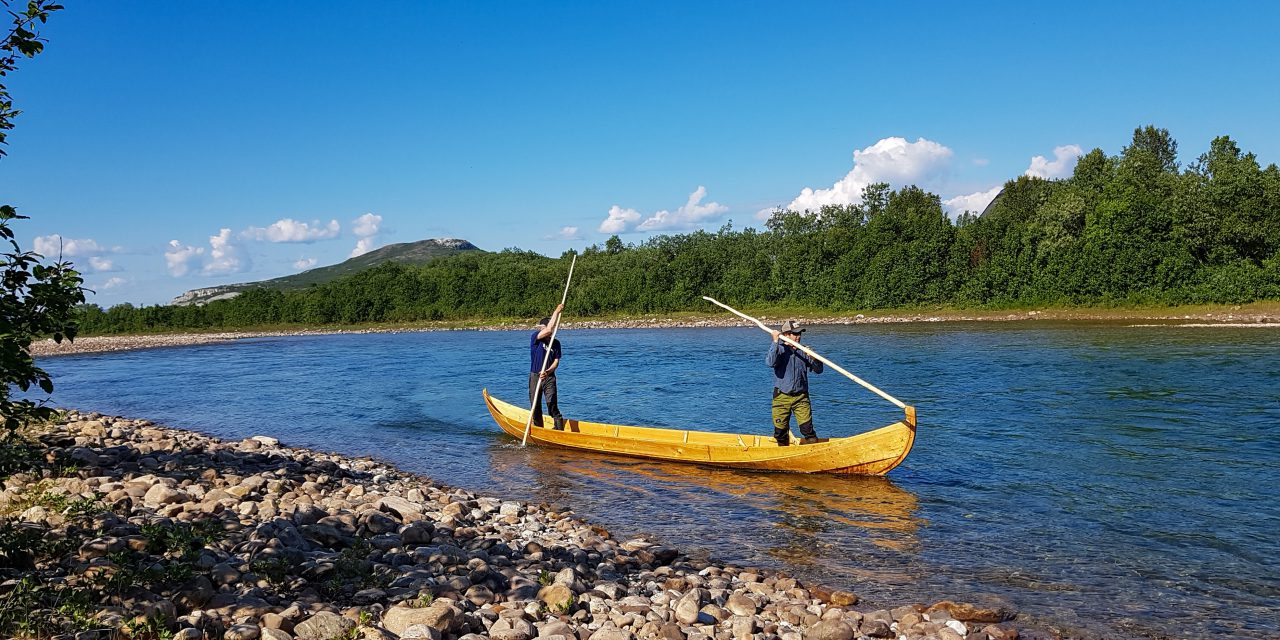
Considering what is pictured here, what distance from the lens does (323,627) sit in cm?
593

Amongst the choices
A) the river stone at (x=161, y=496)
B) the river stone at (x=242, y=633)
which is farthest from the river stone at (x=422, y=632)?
the river stone at (x=161, y=496)

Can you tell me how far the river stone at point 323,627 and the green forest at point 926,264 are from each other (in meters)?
58.7

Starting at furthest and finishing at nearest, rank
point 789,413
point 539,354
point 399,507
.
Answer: point 539,354 → point 789,413 → point 399,507

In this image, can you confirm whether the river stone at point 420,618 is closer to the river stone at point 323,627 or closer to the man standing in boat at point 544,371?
the river stone at point 323,627

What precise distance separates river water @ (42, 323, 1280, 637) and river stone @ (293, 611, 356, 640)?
17.2ft

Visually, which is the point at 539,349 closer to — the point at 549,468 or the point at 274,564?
the point at 549,468

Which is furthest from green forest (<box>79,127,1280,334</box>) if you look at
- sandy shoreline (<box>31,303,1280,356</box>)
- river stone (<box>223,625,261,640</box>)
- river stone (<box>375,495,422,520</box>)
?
river stone (<box>223,625,261,640</box>)

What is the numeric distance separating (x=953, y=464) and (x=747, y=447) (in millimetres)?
4098

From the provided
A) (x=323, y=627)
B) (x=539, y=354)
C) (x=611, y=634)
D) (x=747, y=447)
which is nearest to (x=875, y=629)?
(x=611, y=634)

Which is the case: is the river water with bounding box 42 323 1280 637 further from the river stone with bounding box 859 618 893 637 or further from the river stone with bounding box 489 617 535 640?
the river stone with bounding box 489 617 535 640

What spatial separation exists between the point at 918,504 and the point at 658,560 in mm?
5149

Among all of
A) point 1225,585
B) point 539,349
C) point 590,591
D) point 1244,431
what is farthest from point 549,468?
point 1244,431

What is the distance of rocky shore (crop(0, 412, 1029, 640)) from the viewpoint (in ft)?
19.4

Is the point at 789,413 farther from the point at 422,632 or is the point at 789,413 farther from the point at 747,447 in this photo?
the point at 422,632
